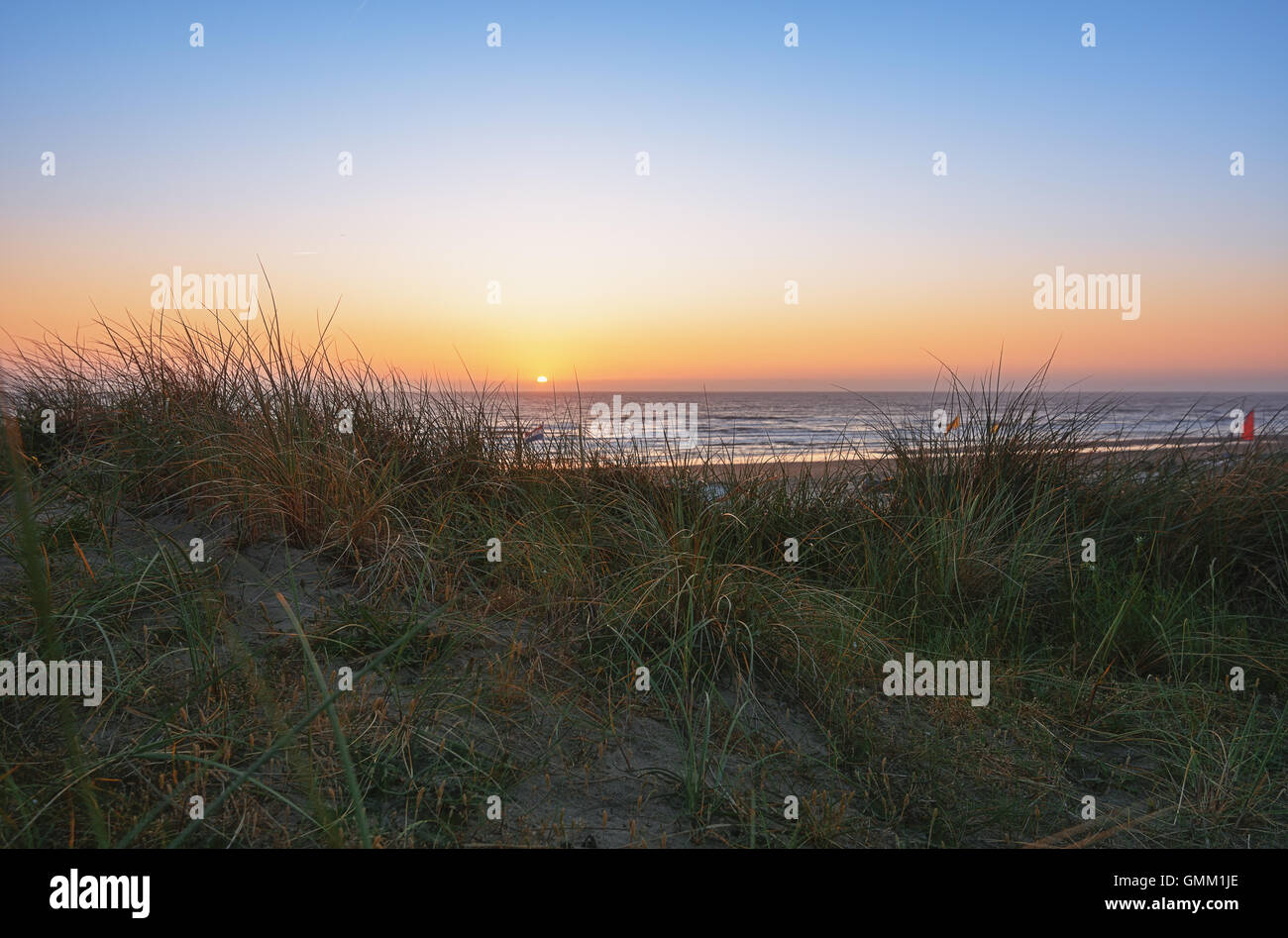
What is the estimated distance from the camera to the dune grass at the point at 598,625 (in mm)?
2352

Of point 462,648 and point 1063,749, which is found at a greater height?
point 462,648

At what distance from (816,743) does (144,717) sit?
2.28 m

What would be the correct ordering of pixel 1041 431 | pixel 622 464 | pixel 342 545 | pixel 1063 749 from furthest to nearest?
pixel 1041 431 < pixel 622 464 < pixel 342 545 < pixel 1063 749

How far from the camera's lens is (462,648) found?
3154 mm

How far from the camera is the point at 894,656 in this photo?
352 cm

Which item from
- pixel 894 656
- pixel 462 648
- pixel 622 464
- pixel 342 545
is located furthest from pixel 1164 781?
pixel 342 545

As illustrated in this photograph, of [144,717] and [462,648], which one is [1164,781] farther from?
[144,717]

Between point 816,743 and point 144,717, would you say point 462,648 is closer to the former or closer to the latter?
point 144,717

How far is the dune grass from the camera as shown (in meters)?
2.35

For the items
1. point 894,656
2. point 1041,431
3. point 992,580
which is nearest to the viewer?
point 894,656

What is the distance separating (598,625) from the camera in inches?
127

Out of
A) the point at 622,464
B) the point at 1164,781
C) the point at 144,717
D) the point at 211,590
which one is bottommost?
the point at 1164,781
